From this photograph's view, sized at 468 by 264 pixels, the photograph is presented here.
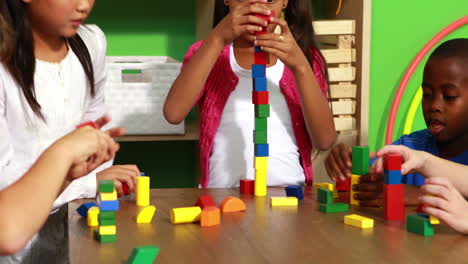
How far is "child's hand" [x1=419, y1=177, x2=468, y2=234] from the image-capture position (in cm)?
81

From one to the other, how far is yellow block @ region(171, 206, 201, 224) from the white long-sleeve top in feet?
0.84

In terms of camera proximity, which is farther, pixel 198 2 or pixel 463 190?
pixel 198 2

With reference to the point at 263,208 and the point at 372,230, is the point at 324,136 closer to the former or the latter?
the point at 263,208

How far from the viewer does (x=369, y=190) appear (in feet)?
3.21

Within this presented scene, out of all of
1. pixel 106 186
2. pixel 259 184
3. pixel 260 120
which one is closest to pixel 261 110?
pixel 260 120

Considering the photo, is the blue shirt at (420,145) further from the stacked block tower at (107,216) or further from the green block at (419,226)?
the stacked block tower at (107,216)

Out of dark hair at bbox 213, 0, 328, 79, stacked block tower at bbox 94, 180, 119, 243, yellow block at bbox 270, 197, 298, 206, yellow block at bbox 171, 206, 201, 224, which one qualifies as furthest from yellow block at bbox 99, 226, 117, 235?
dark hair at bbox 213, 0, 328, 79

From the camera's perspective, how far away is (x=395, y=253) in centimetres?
72

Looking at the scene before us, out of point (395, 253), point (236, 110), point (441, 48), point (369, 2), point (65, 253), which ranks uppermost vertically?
point (369, 2)

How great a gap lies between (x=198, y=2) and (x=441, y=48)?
40.1 inches

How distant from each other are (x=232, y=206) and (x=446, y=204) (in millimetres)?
307

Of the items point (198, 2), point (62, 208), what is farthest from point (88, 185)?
point (198, 2)

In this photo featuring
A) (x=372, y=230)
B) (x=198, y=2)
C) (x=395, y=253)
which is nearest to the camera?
(x=395, y=253)

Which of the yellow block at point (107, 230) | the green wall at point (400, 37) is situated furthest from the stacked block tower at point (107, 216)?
the green wall at point (400, 37)
